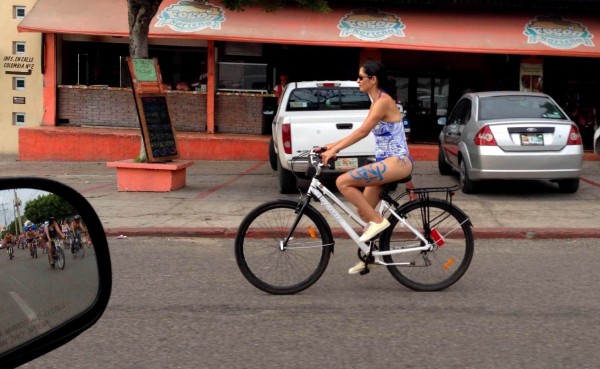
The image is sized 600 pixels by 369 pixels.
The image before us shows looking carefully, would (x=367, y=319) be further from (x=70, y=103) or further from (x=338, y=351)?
(x=70, y=103)

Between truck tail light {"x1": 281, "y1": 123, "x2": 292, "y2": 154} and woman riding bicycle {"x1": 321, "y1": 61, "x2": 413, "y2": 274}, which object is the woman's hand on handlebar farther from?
truck tail light {"x1": 281, "y1": 123, "x2": 292, "y2": 154}

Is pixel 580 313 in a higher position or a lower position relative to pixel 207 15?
lower

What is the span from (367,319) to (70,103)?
1493 centimetres

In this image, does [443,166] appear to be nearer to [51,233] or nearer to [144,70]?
[144,70]

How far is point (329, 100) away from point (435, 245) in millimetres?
6687

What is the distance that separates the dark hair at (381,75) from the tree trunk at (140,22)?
6.67 m

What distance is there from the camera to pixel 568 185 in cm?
1221

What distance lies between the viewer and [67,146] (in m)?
18.0

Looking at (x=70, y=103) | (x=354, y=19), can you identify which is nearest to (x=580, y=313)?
Result: (x=354, y=19)

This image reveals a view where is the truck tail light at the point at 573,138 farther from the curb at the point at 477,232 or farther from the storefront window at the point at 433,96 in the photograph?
the storefront window at the point at 433,96

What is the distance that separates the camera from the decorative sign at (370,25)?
57.4 ft

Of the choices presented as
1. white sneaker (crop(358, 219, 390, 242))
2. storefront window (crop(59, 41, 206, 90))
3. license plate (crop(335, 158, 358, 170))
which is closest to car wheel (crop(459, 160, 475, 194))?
license plate (crop(335, 158, 358, 170))

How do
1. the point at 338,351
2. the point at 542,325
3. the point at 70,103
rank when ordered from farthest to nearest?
the point at 70,103 → the point at 542,325 → the point at 338,351

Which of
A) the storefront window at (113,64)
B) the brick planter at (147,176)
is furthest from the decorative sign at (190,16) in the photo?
the brick planter at (147,176)
